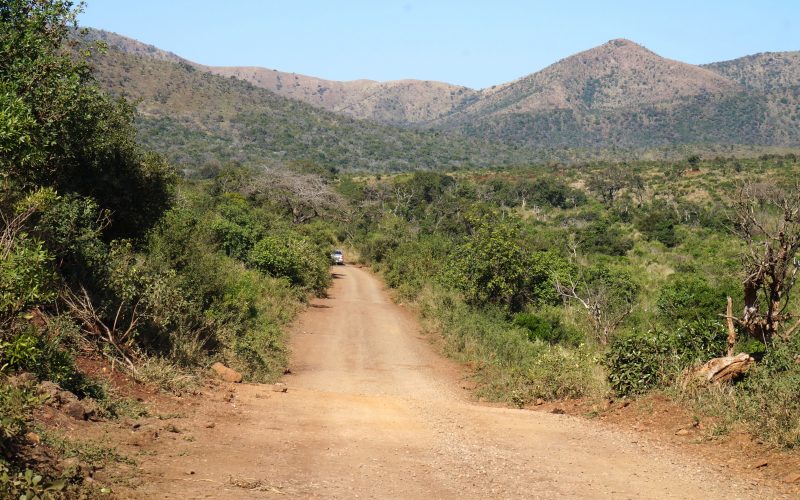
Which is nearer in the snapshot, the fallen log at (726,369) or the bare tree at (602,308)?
the fallen log at (726,369)

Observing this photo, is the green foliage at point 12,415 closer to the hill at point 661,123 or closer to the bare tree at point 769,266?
the bare tree at point 769,266

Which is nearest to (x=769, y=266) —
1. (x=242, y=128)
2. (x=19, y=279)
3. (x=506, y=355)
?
(x=506, y=355)

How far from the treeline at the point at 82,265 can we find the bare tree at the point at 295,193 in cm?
2657

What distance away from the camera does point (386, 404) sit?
38.3ft


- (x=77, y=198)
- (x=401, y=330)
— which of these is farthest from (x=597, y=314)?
(x=77, y=198)

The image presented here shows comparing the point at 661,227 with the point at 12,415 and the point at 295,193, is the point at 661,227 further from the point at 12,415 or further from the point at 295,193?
the point at 12,415

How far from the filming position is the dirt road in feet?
22.0

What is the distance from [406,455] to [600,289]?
1437cm

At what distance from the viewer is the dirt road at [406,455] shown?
6703 millimetres

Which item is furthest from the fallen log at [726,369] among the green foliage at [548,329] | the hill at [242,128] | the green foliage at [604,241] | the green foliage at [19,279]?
the hill at [242,128]

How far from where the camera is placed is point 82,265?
11711 millimetres

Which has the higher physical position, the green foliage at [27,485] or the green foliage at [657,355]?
the green foliage at [27,485]

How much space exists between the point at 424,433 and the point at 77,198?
23.6ft

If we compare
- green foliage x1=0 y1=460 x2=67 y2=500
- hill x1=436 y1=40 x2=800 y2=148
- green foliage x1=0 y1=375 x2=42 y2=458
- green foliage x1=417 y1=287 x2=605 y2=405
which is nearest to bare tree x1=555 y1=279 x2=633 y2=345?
green foliage x1=417 y1=287 x2=605 y2=405
